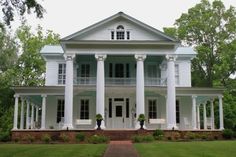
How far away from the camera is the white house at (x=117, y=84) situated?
27766 mm

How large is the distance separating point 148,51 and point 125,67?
416 centimetres

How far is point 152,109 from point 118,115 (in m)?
3.08

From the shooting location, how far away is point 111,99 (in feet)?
101

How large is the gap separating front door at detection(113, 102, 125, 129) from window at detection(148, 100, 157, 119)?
Result: 2.37 meters

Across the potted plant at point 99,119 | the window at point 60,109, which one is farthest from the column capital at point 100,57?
the window at point 60,109

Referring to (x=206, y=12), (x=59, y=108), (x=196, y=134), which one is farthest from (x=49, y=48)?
(x=206, y=12)

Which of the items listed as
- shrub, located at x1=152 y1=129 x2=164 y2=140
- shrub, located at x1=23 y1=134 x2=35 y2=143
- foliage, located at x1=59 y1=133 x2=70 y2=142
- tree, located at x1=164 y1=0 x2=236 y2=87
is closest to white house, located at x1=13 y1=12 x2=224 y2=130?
foliage, located at x1=59 y1=133 x2=70 y2=142

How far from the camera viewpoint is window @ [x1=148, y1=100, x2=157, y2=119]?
Answer: 3104 centimetres

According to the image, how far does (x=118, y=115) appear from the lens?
30547 millimetres

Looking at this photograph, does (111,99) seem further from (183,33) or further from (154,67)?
(183,33)

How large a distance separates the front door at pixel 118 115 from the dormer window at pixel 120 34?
580 cm

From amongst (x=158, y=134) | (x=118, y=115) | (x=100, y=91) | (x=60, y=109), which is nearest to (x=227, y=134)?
(x=158, y=134)

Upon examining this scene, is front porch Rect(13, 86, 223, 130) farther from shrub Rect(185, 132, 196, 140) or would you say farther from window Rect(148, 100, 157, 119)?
shrub Rect(185, 132, 196, 140)

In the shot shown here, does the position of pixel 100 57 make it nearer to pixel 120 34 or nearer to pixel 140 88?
pixel 120 34
